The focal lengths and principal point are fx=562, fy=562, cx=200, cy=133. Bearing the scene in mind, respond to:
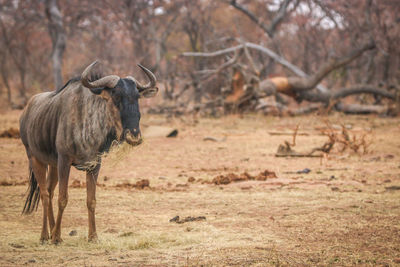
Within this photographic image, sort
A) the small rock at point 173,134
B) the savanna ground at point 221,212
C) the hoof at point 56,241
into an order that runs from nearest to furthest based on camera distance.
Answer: the savanna ground at point 221,212 < the hoof at point 56,241 < the small rock at point 173,134

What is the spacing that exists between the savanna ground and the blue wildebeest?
8.4 inches

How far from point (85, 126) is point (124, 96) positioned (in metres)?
0.48

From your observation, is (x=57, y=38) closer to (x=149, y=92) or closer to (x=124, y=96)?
(x=149, y=92)

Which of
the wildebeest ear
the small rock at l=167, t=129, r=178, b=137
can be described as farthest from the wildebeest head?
the small rock at l=167, t=129, r=178, b=137

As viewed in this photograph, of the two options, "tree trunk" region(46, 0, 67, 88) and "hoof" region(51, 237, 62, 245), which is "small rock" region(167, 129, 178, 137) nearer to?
"tree trunk" region(46, 0, 67, 88)

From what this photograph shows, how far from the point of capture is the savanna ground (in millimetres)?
4555

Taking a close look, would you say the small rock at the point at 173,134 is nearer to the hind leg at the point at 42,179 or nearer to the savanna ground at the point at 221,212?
the savanna ground at the point at 221,212

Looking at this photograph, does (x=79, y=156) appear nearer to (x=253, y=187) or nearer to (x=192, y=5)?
(x=253, y=187)

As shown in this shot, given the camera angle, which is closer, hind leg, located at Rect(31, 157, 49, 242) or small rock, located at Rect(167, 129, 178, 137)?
hind leg, located at Rect(31, 157, 49, 242)

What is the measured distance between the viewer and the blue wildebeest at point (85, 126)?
500cm

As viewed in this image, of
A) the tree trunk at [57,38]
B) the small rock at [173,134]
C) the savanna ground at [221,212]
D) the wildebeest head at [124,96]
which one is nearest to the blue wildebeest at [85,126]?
the wildebeest head at [124,96]

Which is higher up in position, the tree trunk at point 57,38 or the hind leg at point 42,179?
the tree trunk at point 57,38

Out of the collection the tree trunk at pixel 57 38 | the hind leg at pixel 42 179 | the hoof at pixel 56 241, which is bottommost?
the hoof at pixel 56 241

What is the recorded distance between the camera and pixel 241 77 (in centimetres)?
1931
